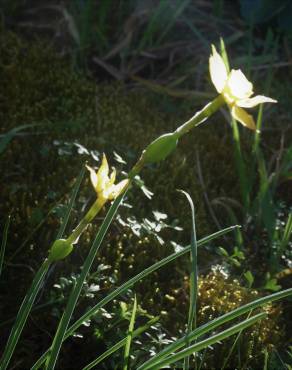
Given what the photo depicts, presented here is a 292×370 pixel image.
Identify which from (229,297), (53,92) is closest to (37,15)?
(53,92)

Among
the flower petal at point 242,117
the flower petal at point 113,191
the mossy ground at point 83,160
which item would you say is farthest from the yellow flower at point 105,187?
the mossy ground at point 83,160

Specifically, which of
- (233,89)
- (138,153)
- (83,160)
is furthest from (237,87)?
(138,153)

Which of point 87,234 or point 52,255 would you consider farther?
point 87,234

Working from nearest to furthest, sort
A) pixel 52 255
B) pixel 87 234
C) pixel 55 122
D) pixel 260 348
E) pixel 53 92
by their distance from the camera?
pixel 52 255 < pixel 260 348 < pixel 87 234 < pixel 55 122 < pixel 53 92

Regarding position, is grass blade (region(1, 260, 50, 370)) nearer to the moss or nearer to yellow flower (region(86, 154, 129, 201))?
yellow flower (region(86, 154, 129, 201))

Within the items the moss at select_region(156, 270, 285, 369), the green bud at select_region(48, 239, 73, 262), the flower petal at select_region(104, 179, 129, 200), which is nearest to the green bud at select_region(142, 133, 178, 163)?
the flower petal at select_region(104, 179, 129, 200)

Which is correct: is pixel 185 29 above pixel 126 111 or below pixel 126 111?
above

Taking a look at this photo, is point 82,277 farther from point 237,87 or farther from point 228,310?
point 228,310

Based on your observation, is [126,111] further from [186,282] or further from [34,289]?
[34,289]
